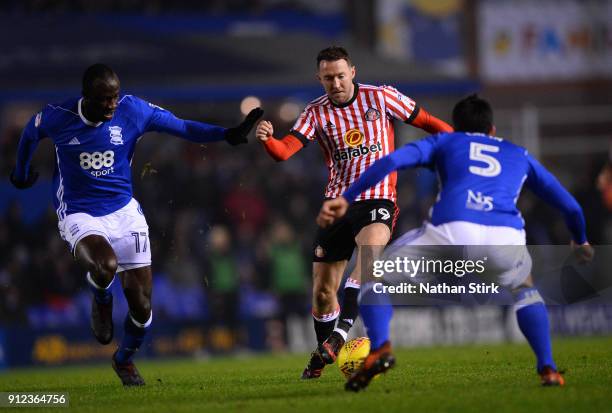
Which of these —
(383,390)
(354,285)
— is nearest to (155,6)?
(354,285)

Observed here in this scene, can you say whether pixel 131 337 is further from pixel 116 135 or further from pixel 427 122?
pixel 427 122

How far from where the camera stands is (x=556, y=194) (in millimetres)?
7555

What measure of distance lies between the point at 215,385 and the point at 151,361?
8.50 metres

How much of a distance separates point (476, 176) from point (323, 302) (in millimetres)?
2683

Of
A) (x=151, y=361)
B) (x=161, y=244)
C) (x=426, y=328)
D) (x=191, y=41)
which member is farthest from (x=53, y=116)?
(x=191, y=41)

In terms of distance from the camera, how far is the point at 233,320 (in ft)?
59.1

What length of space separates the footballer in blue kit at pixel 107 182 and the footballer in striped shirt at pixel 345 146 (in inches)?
22.5

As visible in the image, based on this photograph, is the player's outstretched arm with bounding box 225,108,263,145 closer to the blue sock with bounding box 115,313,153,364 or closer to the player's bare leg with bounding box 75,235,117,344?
the player's bare leg with bounding box 75,235,117,344

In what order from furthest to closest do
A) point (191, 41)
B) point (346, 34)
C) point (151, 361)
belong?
point (346, 34)
point (191, 41)
point (151, 361)

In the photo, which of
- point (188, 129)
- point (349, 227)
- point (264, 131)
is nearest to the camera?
point (264, 131)

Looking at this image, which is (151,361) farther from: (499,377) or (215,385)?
(499,377)

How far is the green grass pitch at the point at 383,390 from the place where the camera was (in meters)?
7.12

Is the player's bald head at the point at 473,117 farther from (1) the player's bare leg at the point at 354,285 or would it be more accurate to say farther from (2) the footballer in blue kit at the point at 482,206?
(1) the player's bare leg at the point at 354,285

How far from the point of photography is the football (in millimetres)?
8820
